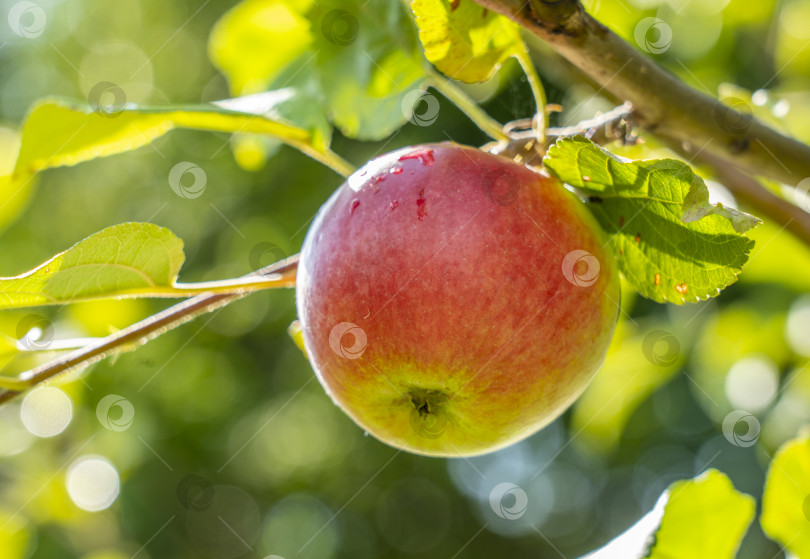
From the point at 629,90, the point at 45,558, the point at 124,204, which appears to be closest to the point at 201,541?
the point at 45,558

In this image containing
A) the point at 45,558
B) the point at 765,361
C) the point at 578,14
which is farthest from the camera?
the point at 45,558

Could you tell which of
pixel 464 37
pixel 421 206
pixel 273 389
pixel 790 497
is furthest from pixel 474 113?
pixel 273 389

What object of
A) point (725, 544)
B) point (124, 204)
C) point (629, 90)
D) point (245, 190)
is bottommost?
point (124, 204)

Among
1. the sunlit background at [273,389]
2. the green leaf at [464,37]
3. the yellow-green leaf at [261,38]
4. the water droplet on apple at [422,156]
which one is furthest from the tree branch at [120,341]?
the sunlit background at [273,389]

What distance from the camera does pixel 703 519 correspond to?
2.67 ft

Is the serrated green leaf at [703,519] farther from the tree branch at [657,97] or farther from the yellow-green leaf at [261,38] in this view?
the yellow-green leaf at [261,38]

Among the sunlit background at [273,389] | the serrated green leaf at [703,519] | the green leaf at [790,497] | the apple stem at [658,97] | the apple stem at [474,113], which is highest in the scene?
the apple stem at [658,97]

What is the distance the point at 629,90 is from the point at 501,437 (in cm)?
40

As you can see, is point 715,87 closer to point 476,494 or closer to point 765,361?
point 765,361

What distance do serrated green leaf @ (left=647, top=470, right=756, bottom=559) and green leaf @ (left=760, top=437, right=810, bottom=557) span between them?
9 centimetres

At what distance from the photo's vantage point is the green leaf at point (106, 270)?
0.69m

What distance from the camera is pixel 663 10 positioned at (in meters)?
1.78

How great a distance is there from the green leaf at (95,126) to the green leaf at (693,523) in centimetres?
67

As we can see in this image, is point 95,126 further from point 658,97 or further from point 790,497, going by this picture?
point 790,497
